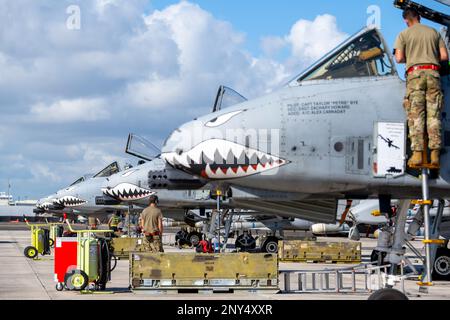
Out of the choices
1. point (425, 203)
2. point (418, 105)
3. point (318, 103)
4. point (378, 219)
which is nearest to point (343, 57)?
point (318, 103)

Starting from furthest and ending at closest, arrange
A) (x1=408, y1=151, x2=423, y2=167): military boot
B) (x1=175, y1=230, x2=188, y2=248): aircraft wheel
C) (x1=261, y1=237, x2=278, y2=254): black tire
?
(x1=175, y1=230, x2=188, y2=248): aircraft wheel → (x1=261, y1=237, x2=278, y2=254): black tire → (x1=408, y1=151, x2=423, y2=167): military boot

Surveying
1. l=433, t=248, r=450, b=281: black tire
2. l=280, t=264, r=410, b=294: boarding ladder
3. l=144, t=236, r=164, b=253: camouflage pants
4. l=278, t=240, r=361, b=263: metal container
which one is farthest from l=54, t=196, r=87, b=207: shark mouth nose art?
l=433, t=248, r=450, b=281: black tire

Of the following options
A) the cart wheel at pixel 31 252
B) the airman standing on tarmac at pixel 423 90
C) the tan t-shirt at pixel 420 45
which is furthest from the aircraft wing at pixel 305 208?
the cart wheel at pixel 31 252

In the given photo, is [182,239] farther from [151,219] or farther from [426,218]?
[426,218]

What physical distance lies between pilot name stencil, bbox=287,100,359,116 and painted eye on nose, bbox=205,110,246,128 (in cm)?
72

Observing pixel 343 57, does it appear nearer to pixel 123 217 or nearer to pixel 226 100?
pixel 226 100

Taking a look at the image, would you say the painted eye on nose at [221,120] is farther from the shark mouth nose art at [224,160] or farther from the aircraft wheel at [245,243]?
the aircraft wheel at [245,243]

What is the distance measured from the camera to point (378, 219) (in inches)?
1582

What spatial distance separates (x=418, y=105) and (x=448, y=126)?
129 centimetres

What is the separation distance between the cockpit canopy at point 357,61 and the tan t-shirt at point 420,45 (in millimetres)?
1088

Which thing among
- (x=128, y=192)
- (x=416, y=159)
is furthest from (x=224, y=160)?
(x=128, y=192)

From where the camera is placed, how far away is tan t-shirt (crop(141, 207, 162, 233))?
16922 mm

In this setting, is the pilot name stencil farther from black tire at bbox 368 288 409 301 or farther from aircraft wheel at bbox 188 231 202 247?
aircraft wheel at bbox 188 231 202 247

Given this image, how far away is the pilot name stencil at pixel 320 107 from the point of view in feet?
34.0
